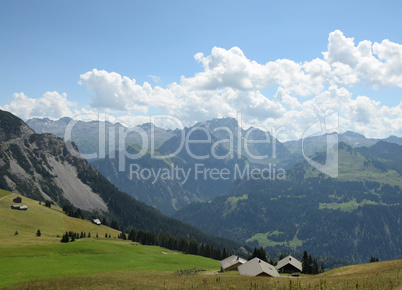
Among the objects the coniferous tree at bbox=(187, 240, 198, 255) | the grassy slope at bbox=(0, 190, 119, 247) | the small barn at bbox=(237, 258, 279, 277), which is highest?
the small barn at bbox=(237, 258, 279, 277)

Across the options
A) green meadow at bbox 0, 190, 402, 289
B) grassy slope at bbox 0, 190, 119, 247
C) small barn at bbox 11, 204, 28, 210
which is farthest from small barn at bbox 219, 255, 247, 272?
small barn at bbox 11, 204, 28, 210

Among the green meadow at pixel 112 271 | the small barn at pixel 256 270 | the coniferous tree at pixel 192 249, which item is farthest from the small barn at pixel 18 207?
the small barn at pixel 256 270

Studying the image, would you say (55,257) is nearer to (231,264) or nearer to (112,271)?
(112,271)

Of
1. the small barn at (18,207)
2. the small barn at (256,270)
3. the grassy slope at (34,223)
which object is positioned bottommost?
the grassy slope at (34,223)

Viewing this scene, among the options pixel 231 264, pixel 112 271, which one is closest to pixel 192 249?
pixel 231 264

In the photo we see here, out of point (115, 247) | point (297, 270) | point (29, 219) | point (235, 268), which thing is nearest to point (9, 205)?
point (29, 219)

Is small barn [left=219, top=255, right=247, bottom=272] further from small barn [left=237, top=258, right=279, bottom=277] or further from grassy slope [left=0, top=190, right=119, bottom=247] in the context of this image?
grassy slope [left=0, top=190, right=119, bottom=247]

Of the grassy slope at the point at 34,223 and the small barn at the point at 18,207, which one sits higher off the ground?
the small barn at the point at 18,207

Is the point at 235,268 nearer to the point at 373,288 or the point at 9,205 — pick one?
the point at 373,288

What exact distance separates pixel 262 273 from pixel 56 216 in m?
149

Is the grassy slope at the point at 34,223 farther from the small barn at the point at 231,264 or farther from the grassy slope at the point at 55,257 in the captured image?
the small barn at the point at 231,264

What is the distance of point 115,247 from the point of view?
354 feet

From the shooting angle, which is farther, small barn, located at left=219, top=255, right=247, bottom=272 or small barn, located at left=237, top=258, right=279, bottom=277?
small barn, located at left=219, top=255, right=247, bottom=272

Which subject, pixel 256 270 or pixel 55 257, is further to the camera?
pixel 55 257
